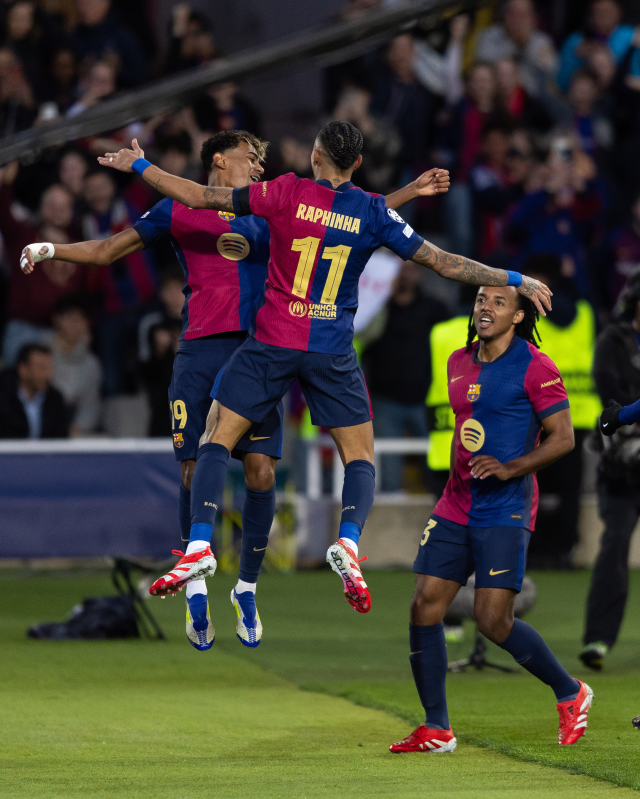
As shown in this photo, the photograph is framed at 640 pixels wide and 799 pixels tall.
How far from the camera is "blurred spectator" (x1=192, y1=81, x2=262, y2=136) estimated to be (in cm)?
1497

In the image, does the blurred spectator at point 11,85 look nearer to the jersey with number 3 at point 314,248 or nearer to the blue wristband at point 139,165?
the blue wristband at point 139,165

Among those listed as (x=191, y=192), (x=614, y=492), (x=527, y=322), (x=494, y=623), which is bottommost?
(x=494, y=623)

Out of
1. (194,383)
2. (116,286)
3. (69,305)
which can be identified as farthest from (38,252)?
(116,286)

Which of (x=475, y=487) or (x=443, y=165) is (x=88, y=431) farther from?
(x=475, y=487)

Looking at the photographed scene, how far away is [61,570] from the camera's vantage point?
14.1 meters

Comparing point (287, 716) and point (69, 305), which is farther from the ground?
point (69, 305)

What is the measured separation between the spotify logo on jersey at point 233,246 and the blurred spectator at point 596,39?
1033cm

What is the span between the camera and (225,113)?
1516 cm

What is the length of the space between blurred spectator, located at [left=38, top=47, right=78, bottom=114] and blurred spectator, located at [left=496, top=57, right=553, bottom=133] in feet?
15.5

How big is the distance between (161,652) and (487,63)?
340 inches

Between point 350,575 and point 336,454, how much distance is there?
807 cm

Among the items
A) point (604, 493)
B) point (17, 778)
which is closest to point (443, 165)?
point (604, 493)

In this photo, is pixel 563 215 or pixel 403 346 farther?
pixel 563 215

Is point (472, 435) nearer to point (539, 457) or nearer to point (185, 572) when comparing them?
point (539, 457)
